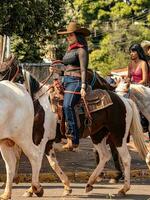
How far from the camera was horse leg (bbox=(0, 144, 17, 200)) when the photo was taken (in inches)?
348

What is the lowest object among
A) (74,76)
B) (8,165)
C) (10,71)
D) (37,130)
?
(8,165)

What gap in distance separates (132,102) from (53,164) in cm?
187

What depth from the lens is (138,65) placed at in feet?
37.4

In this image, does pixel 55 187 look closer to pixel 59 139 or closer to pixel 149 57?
pixel 59 139

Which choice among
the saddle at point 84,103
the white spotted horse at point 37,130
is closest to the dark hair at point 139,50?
the saddle at point 84,103

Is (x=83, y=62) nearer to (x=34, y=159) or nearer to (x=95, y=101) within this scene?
(x=95, y=101)

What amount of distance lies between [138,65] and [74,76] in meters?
2.00

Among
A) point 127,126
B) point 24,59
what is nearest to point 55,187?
point 127,126

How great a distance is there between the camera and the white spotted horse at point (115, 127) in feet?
32.5

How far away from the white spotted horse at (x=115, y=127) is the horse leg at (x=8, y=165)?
83cm

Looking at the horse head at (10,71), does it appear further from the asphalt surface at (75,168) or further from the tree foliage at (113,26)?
the tree foliage at (113,26)

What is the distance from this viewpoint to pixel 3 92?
860 cm

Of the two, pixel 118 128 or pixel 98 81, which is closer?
pixel 118 128

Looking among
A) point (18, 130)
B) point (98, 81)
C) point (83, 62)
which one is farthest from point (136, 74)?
point (18, 130)
